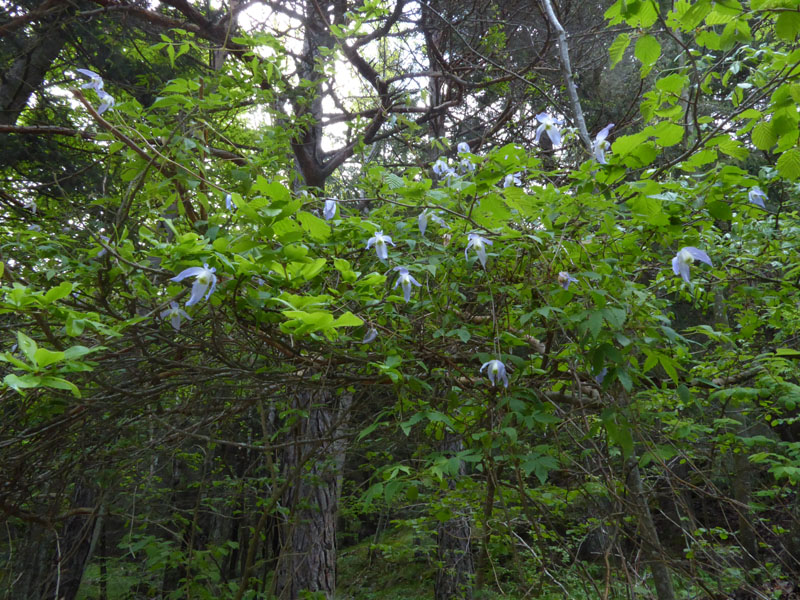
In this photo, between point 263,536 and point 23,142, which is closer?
point 263,536

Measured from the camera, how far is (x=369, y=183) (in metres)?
2.31

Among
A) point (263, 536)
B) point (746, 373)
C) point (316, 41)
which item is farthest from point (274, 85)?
point (263, 536)

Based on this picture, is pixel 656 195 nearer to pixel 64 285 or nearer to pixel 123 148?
pixel 64 285

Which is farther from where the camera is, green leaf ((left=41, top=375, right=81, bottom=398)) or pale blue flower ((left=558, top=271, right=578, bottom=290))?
pale blue flower ((left=558, top=271, right=578, bottom=290))

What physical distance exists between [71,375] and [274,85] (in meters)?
2.47

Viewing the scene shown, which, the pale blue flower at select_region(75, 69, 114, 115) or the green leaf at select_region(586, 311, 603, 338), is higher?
the pale blue flower at select_region(75, 69, 114, 115)

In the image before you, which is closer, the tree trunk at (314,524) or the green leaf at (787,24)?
the green leaf at (787,24)

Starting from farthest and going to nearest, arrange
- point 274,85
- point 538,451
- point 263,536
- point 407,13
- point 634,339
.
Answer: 1. point 407,13
2. point 263,536
3. point 274,85
4. point 538,451
5. point 634,339

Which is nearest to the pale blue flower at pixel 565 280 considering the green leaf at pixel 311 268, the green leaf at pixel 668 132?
the green leaf at pixel 668 132

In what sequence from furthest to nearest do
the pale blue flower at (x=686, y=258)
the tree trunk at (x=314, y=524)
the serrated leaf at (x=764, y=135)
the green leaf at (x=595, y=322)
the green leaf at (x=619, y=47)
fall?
the tree trunk at (x=314, y=524) < the green leaf at (x=619, y=47) < the pale blue flower at (x=686, y=258) < the serrated leaf at (x=764, y=135) < the green leaf at (x=595, y=322)

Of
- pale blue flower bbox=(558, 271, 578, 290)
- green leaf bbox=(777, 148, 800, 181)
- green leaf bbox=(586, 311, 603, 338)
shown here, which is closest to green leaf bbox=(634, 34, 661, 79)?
green leaf bbox=(777, 148, 800, 181)

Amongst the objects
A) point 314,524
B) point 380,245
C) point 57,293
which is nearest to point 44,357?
point 57,293

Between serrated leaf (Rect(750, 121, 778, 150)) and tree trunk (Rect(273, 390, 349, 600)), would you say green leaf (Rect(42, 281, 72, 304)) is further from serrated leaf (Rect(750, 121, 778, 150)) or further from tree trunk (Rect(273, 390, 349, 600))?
tree trunk (Rect(273, 390, 349, 600))

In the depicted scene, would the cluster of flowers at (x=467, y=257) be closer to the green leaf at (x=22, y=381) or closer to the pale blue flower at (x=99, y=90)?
the green leaf at (x=22, y=381)
